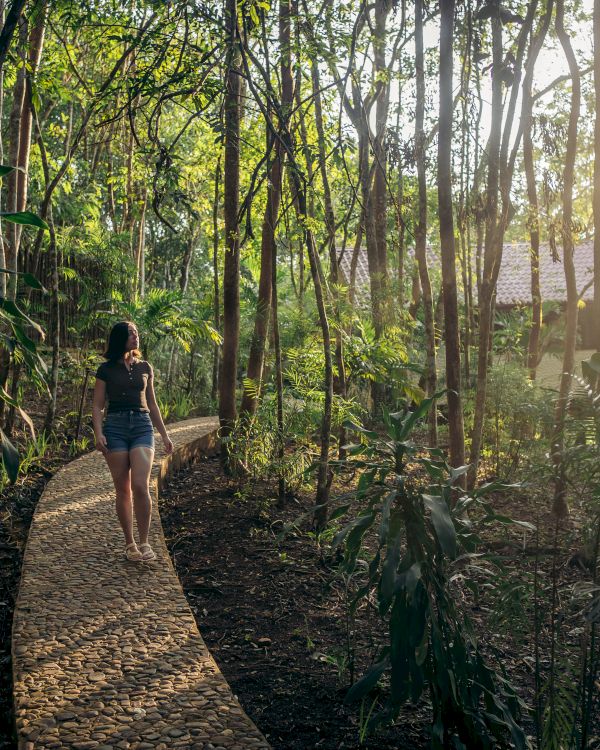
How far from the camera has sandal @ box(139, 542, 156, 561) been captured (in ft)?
17.4

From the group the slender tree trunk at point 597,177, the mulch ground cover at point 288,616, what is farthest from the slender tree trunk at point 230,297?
the slender tree trunk at point 597,177

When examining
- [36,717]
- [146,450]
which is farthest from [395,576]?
[146,450]

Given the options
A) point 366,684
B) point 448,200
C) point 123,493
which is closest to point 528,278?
point 448,200

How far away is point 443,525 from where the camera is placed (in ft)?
9.07

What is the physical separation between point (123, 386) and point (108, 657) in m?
2.10

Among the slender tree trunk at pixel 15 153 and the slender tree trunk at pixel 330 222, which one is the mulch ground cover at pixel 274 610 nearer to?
the slender tree trunk at pixel 330 222

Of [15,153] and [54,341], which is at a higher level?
[15,153]

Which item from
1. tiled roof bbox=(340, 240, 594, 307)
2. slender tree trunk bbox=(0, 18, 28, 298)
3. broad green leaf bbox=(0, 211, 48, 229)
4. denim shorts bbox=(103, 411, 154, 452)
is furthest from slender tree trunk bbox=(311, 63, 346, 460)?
tiled roof bbox=(340, 240, 594, 307)

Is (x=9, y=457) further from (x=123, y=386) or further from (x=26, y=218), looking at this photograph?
(x=123, y=386)

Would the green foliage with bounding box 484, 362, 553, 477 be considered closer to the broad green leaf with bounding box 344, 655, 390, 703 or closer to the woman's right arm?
the woman's right arm

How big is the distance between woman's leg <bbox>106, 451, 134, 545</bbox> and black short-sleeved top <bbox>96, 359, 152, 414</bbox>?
0.32m

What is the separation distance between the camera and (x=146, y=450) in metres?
5.38

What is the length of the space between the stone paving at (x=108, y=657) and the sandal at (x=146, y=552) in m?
0.07

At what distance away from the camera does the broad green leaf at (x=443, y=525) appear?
2727 mm
